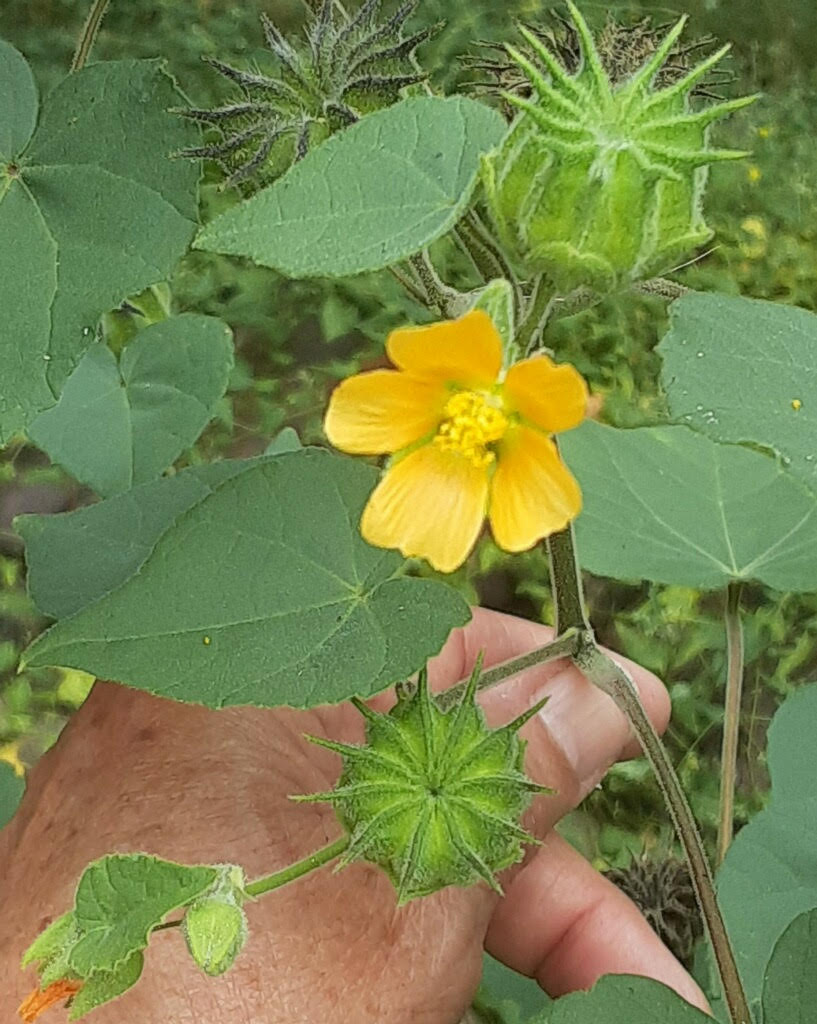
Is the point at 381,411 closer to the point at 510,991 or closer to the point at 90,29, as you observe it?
the point at 90,29

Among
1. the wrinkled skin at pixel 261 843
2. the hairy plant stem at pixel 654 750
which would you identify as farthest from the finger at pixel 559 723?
the hairy plant stem at pixel 654 750

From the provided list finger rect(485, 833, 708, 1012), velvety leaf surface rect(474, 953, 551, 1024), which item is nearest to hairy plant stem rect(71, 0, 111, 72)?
finger rect(485, 833, 708, 1012)

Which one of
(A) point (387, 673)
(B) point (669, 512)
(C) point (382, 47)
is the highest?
(C) point (382, 47)

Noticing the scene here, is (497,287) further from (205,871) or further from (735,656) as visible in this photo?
(735,656)

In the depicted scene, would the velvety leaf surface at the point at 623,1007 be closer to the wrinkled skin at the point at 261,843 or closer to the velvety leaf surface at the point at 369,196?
the wrinkled skin at the point at 261,843

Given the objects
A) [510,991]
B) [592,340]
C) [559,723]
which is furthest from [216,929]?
[592,340]

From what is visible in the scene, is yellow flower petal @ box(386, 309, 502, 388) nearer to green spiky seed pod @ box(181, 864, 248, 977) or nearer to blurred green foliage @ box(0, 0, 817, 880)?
green spiky seed pod @ box(181, 864, 248, 977)

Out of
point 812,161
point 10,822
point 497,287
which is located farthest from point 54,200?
point 812,161
